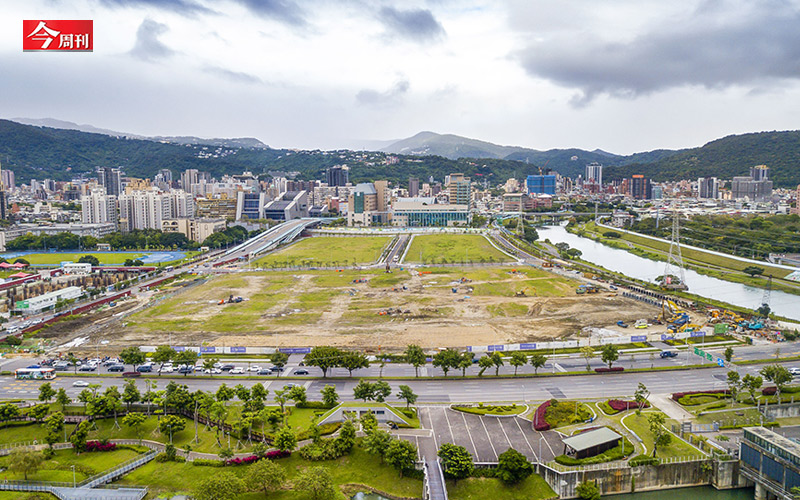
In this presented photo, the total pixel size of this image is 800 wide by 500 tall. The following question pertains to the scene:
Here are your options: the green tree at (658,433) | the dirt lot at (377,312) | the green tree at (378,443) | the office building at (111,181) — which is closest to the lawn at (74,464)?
the green tree at (378,443)

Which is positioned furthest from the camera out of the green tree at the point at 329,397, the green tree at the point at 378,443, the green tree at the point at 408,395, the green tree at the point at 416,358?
the green tree at the point at 416,358

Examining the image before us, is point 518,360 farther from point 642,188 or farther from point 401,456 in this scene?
point 642,188

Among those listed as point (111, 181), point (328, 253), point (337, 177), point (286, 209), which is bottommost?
point (328, 253)

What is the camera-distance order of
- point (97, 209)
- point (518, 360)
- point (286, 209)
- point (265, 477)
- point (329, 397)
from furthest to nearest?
point (286, 209)
point (97, 209)
point (518, 360)
point (329, 397)
point (265, 477)

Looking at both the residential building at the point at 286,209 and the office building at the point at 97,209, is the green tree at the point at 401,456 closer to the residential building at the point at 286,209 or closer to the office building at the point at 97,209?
the office building at the point at 97,209

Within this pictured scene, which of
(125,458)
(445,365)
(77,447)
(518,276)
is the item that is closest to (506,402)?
(445,365)

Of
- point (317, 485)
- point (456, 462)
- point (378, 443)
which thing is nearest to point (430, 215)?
point (378, 443)

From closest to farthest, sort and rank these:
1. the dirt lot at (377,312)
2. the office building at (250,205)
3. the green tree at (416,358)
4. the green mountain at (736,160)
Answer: the green tree at (416,358), the dirt lot at (377,312), the office building at (250,205), the green mountain at (736,160)
